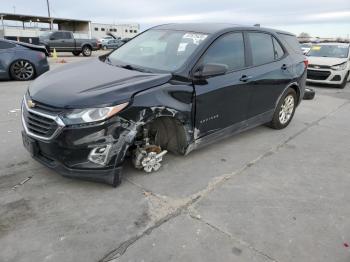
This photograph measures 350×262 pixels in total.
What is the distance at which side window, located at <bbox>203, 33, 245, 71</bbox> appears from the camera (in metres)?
3.92

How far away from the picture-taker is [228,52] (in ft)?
13.6

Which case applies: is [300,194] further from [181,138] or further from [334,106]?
[334,106]

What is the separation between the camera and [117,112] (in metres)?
3.03

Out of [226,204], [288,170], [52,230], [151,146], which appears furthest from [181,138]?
[52,230]

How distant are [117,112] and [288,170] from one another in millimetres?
2342

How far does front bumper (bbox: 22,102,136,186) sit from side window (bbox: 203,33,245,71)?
1.46m

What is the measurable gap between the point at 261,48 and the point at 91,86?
9.10ft

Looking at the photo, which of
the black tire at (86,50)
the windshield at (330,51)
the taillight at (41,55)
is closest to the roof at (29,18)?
the black tire at (86,50)

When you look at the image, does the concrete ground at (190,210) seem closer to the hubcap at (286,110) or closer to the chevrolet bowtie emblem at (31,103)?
the chevrolet bowtie emblem at (31,103)

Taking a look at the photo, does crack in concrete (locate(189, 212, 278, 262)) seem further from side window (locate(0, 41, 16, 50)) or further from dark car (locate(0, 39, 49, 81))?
side window (locate(0, 41, 16, 50))

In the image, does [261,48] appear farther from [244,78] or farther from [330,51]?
[330,51]

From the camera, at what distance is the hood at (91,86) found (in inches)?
117

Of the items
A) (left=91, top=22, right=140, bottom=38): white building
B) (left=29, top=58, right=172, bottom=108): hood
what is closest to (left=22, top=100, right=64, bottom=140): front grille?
(left=29, top=58, right=172, bottom=108): hood

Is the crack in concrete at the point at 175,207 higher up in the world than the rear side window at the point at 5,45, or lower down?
lower down
